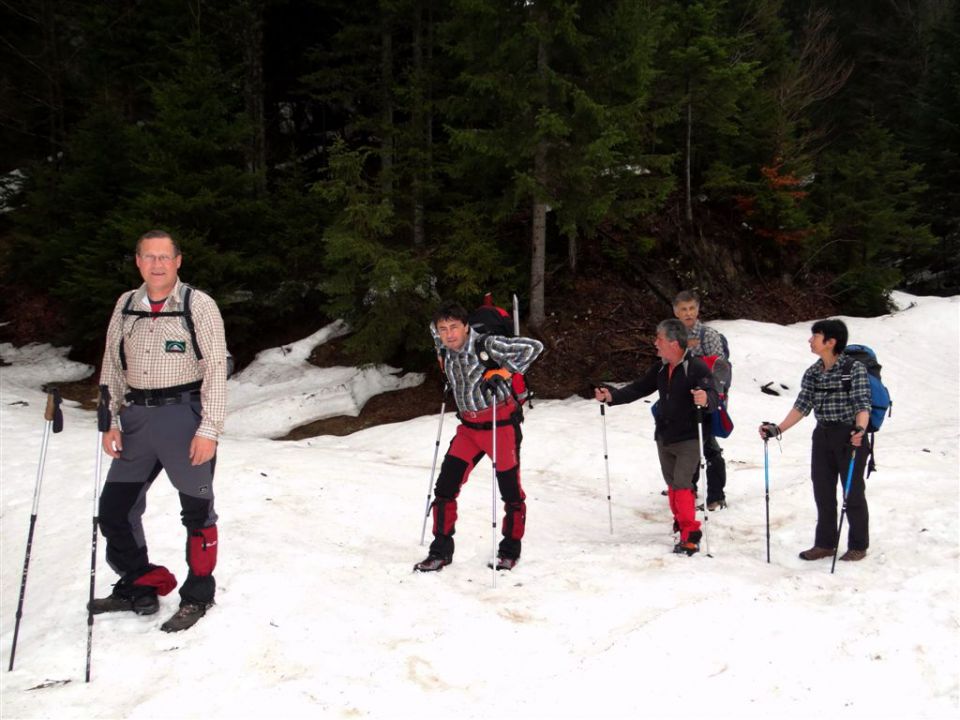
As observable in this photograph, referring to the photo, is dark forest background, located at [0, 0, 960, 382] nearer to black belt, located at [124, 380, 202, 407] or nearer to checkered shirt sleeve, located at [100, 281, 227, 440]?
checkered shirt sleeve, located at [100, 281, 227, 440]

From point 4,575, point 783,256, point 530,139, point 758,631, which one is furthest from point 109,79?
point 758,631

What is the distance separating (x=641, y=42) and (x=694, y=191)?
9.44m

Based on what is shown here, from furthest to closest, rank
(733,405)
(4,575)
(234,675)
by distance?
(733,405) → (4,575) → (234,675)

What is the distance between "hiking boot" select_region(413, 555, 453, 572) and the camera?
596 centimetres

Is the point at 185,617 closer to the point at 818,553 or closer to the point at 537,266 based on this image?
the point at 818,553

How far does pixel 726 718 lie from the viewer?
12.6 ft

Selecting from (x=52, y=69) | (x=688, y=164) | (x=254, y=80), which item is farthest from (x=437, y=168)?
(x=52, y=69)

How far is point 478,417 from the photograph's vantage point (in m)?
5.96

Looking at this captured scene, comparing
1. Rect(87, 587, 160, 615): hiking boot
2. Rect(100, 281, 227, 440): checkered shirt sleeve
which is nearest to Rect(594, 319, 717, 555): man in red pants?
Rect(100, 281, 227, 440): checkered shirt sleeve

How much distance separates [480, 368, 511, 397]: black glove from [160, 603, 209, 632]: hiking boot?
9.28 ft

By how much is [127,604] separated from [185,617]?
52cm

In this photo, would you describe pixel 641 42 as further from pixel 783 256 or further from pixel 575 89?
pixel 783 256

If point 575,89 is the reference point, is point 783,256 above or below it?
below

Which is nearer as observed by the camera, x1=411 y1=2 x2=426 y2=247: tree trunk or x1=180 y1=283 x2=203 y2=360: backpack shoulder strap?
x1=180 y1=283 x2=203 y2=360: backpack shoulder strap
